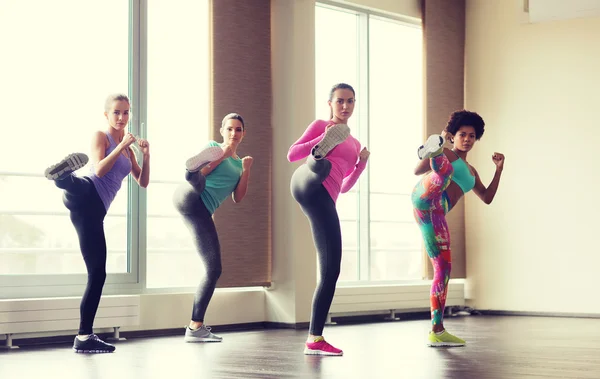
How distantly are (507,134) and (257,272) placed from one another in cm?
271

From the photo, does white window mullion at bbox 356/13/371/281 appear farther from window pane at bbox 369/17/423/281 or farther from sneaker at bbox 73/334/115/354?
sneaker at bbox 73/334/115/354

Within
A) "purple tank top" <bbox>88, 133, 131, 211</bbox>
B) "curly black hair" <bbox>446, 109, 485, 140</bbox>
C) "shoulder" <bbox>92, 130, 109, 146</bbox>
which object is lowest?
"purple tank top" <bbox>88, 133, 131, 211</bbox>

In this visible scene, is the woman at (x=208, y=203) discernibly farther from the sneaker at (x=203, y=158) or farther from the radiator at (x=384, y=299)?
the radiator at (x=384, y=299)

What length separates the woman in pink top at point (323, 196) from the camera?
4113mm

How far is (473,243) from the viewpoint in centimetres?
780

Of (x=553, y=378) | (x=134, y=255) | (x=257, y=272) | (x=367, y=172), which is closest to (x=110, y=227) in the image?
(x=134, y=255)

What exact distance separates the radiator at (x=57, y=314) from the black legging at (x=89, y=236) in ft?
1.93

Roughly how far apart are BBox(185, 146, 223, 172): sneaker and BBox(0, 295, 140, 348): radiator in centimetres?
106

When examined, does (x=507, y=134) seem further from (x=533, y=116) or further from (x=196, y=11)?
(x=196, y=11)

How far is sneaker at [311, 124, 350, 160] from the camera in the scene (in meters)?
4.02

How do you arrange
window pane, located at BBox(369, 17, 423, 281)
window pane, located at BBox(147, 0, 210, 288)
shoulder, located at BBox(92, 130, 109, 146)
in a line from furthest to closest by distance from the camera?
window pane, located at BBox(369, 17, 423, 281) → window pane, located at BBox(147, 0, 210, 288) → shoulder, located at BBox(92, 130, 109, 146)

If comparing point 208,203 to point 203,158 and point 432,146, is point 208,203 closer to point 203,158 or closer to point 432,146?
point 203,158

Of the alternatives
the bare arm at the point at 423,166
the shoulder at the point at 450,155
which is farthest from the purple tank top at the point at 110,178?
the shoulder at the point at 450,155

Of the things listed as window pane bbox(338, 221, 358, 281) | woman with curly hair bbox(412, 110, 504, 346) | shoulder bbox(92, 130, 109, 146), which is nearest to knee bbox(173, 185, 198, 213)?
shoulder bbox(92, 130, 109, 146)
